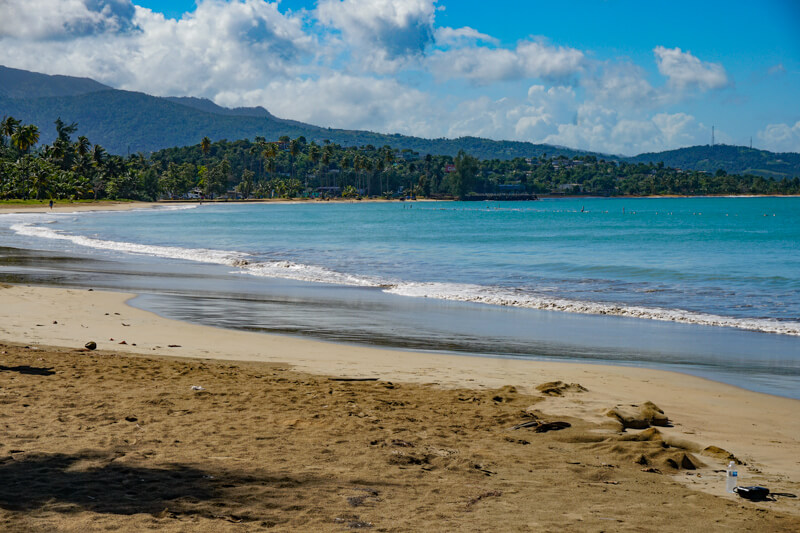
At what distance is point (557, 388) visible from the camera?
9328mm

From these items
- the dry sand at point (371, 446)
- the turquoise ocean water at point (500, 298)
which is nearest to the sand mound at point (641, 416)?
the dry sand at point (371, 446)

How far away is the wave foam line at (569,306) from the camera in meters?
15.8

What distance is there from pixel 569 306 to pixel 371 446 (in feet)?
41.5

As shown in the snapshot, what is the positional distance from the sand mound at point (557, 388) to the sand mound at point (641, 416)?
0.99m

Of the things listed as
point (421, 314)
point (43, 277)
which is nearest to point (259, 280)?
point (43, 277)

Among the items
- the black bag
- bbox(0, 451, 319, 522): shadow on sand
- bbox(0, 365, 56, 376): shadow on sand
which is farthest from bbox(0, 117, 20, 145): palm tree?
the black bag

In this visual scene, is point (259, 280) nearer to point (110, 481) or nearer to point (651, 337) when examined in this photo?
point (651, 337)

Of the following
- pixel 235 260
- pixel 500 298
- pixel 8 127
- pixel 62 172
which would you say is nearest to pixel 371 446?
pixel 500 298

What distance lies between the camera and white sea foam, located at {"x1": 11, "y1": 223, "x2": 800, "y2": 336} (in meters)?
16.2

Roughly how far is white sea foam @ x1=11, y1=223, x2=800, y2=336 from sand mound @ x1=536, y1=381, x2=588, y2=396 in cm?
773

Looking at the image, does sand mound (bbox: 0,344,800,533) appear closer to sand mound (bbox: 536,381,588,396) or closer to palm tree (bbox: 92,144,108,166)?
sand mound (bbox: 536,381,588,396)

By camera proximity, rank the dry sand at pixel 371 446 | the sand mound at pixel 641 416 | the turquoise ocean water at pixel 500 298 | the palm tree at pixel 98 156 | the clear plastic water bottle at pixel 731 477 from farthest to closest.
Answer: the palm tree at pixel 98 156, the turquoise ocean water at pixel 500 298, the sand mound at pixel 641 416, the clear plastic water bottle at pixel 731 477, the dry sand at pixel 371 446

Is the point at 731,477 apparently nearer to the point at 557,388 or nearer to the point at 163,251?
the point at 557,388

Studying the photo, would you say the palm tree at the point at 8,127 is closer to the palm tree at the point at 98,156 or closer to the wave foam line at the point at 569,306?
the palm tree at the point at 98,156
